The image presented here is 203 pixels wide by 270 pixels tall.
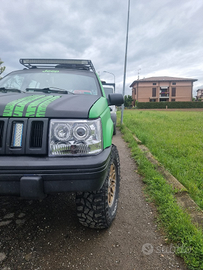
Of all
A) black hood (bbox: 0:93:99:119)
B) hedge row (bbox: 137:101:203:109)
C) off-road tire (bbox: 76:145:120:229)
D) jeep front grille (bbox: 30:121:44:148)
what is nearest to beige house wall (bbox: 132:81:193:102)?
hedge row (bbox: 137:101:203:109)

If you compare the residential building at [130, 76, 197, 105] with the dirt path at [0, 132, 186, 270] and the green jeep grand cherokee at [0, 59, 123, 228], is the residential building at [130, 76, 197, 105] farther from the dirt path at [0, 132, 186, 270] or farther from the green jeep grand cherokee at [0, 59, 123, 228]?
the green jeep grand cherokee at [0, 59, 123, 228]

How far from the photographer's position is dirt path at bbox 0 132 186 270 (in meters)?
1.41

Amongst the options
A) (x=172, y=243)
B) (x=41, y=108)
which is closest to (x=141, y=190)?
(x=172, y=243)

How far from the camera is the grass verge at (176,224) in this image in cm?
142

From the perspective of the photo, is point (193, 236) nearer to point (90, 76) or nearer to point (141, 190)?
point (141, 190)

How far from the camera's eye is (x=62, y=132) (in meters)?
1.36

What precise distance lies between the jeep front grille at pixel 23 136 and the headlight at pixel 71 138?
6cm

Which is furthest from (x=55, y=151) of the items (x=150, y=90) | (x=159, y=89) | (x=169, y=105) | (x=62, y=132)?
(x=159, y=89)

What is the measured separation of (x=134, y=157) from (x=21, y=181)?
321 cm

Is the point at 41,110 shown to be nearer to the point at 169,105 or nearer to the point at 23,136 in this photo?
the point at 23,136

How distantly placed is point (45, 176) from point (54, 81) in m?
1.72

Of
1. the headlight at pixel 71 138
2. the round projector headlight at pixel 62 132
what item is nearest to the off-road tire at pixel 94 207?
the headlight at pixel 71 138

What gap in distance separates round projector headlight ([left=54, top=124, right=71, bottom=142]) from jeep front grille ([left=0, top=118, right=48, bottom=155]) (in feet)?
0.27

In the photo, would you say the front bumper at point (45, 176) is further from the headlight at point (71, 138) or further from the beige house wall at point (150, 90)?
the beige house wall at point (150, 90)
